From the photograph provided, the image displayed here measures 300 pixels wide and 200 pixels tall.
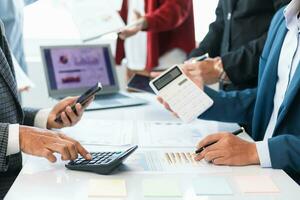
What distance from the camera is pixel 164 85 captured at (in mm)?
1346

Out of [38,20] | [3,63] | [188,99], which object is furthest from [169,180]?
[38,20]

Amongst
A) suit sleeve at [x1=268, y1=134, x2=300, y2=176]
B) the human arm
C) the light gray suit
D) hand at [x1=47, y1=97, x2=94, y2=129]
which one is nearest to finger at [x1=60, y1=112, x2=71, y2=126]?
hand at [x1=47, y1=97, x2=94, y2=129]

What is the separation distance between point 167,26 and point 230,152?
1.45 metres

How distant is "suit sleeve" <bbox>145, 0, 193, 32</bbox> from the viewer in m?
2.45

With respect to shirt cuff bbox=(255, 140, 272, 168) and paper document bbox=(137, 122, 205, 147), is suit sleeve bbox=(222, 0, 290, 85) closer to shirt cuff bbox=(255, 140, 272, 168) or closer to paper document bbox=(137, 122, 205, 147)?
paper document bbox=(137, 122, 205, 147)

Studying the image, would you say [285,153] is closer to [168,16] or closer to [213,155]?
[213,155]

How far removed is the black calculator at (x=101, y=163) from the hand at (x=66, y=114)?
37 cm

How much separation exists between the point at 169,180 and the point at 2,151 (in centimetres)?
41

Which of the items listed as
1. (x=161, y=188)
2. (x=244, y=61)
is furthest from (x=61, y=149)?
(x=244, y=61)

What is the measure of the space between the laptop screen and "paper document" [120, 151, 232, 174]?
0.89 meters

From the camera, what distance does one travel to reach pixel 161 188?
0.98 meters

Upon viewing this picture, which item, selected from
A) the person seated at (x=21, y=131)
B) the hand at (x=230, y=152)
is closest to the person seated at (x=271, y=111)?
the hand at (x=230, y=152)

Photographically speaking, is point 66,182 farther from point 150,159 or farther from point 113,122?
point 113,122

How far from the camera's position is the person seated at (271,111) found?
114 centimetres
